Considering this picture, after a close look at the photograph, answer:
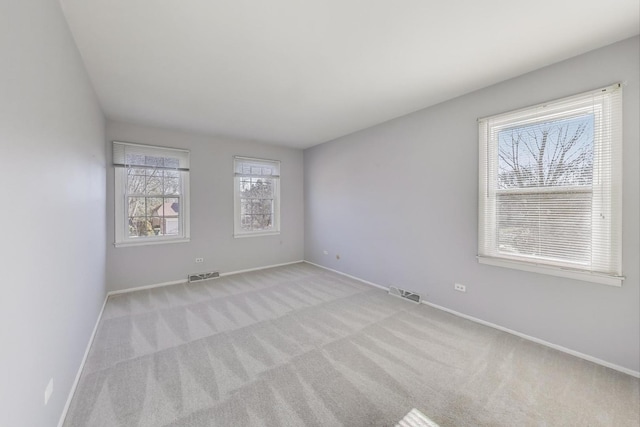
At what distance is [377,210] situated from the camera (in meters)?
3.94

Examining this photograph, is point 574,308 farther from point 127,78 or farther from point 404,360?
point 127,78

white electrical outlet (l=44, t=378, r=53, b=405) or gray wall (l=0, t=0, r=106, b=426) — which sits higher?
gray wall (l=0, t=0, r=106, b=426)

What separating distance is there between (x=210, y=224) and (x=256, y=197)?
1.05 m

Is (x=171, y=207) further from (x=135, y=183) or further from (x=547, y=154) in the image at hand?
(x=547, y=154)

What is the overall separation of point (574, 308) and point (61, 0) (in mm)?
4505

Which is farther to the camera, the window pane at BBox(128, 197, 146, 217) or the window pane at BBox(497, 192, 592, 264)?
the window pane at BBox(128, 197, 146, 217)

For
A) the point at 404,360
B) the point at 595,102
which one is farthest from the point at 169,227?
the point at 595,102

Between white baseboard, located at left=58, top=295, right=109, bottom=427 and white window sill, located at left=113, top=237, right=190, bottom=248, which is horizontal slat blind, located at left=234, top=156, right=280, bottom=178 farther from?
white baseboard, located at left=58, top=295, right=109, bottom=427

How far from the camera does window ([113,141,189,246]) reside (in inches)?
145

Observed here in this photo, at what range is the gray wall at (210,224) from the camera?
12.3 ft

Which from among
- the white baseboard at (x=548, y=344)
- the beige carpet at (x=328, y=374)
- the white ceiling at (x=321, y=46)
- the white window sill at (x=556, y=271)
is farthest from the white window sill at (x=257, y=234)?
the white window sill at (x=556, y=271)

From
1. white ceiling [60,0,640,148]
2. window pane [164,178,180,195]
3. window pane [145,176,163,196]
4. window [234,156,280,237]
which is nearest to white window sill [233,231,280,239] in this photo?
window [234,156,280,237]

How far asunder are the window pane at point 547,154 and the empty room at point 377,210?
0.06 ft

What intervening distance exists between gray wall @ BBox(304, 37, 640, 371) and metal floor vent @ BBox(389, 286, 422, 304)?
0.10m
